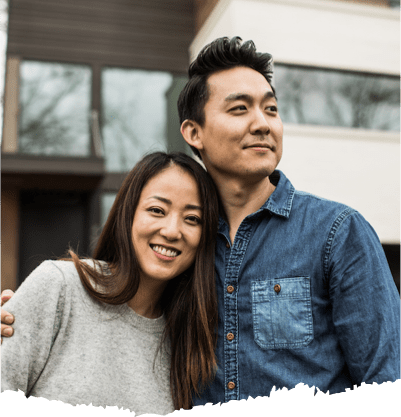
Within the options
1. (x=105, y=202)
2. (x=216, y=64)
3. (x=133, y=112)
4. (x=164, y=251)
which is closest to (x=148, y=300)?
(x=164, y=251)

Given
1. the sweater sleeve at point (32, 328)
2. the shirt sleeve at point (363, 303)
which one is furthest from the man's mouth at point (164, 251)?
the shirt sleeve at point (363, 303)

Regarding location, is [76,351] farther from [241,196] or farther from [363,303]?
[363,303]

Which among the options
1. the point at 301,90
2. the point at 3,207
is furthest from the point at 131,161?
the point at 301,90

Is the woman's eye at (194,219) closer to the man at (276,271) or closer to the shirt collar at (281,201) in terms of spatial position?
the man at (276,271)

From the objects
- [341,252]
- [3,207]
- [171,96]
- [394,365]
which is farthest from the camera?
[171,96]

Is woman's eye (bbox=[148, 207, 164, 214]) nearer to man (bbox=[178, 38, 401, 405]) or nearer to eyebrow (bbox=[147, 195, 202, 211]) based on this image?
eyebrow (bbox=[147, 195, 202, 211])

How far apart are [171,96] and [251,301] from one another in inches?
283

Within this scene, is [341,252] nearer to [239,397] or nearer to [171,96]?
[239,397]

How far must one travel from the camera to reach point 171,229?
2.01m

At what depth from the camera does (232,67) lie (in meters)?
2.35

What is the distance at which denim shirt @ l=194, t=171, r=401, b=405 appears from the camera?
1.69 m

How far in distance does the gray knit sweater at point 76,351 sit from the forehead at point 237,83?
3.62 feet

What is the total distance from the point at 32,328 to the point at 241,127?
1.24m

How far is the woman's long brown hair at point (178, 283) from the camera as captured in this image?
198 cm
